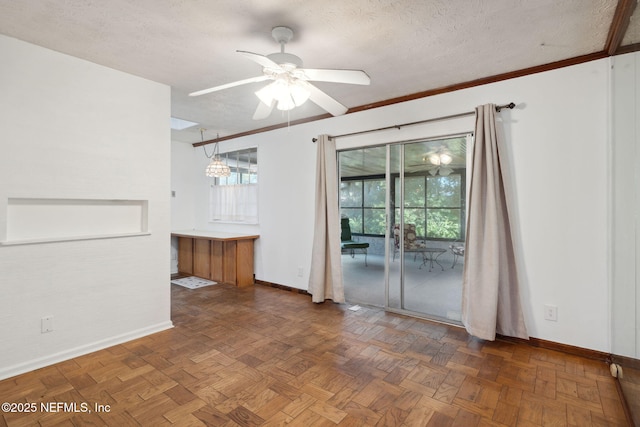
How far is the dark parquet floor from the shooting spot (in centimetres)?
183

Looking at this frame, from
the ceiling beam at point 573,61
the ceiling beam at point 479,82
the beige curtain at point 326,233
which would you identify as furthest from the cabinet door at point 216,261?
the ceiling beam at point 573,61

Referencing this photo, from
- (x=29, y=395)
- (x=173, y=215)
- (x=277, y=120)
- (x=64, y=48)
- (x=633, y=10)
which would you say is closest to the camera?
(x=633, y=10)

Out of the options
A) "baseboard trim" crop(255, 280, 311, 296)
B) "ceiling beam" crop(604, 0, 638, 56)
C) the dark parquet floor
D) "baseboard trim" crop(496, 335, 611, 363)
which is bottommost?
the dark parquet floor

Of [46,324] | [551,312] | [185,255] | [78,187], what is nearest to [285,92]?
[78,187]

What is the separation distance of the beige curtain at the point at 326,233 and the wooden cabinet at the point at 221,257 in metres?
1.37

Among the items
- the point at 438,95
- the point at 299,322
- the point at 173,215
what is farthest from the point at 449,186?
the point at 173,215

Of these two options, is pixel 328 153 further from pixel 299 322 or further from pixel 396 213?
pixel 299 322

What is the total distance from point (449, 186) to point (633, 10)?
71.3 inches

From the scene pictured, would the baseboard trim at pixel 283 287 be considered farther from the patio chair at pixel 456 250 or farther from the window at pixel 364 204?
the patio chair at pixel 456 250

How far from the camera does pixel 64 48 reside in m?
2.43

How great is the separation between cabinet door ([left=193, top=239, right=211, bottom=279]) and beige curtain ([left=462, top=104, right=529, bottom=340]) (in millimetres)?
3948

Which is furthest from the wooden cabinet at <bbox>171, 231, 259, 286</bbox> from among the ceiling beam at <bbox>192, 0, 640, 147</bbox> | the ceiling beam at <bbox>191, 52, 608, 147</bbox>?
the ceiling beam at <bbox>192, 0, 640, 147</bbox>

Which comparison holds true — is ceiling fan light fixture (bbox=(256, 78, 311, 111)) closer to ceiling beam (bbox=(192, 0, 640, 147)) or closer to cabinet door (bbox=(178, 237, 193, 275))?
ceiling beam (bbox=(192, 0, 640, 147))

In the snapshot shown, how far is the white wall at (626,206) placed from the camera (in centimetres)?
181
